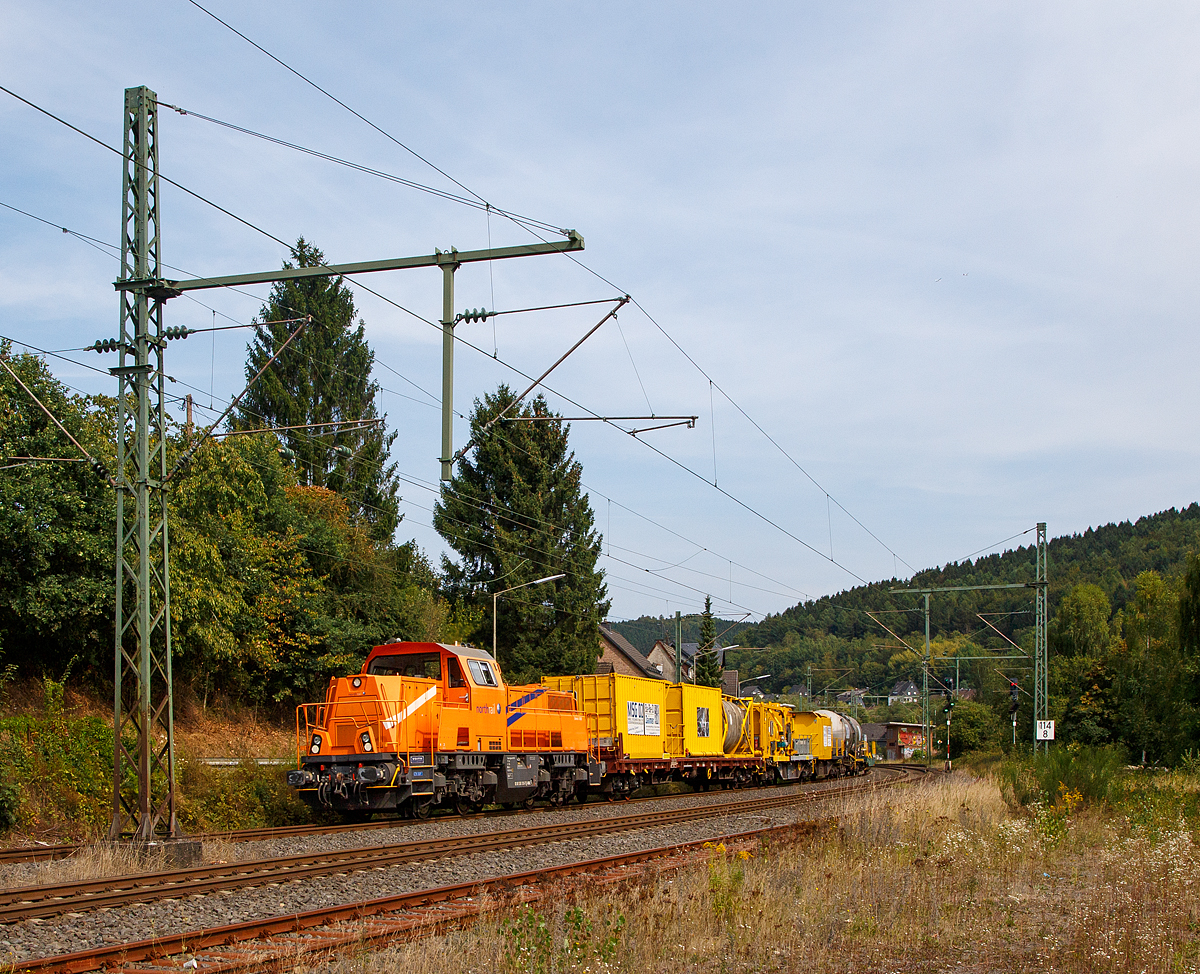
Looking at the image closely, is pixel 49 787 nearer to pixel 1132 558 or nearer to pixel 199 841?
pixel 199 841

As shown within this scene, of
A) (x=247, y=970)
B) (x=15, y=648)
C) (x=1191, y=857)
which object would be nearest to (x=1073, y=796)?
(x=1191, y=857)

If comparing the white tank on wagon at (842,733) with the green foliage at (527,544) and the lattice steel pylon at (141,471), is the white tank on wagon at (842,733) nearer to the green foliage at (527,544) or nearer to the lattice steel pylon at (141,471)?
the green foliage at (527,544)

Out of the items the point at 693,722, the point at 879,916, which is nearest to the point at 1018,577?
the point at 693,722

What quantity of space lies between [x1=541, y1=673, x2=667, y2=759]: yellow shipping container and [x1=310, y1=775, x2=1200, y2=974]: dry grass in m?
12.1

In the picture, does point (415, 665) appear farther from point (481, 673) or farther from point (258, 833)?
point (258, 833)

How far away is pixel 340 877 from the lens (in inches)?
471

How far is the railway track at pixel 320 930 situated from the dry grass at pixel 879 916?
54 cm

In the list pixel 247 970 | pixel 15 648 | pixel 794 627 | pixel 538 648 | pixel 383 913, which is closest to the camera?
pixel 247 970

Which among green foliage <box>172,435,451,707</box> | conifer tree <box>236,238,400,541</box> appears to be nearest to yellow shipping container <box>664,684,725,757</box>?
green foliage <box>172,435,451,707</box>

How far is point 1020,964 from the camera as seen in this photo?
803 centimetres

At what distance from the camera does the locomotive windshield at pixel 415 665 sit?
20297mm

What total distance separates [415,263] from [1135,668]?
49556 millimetres

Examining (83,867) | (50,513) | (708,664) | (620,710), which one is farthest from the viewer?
(708,664)

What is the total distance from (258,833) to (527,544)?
34039 mm
